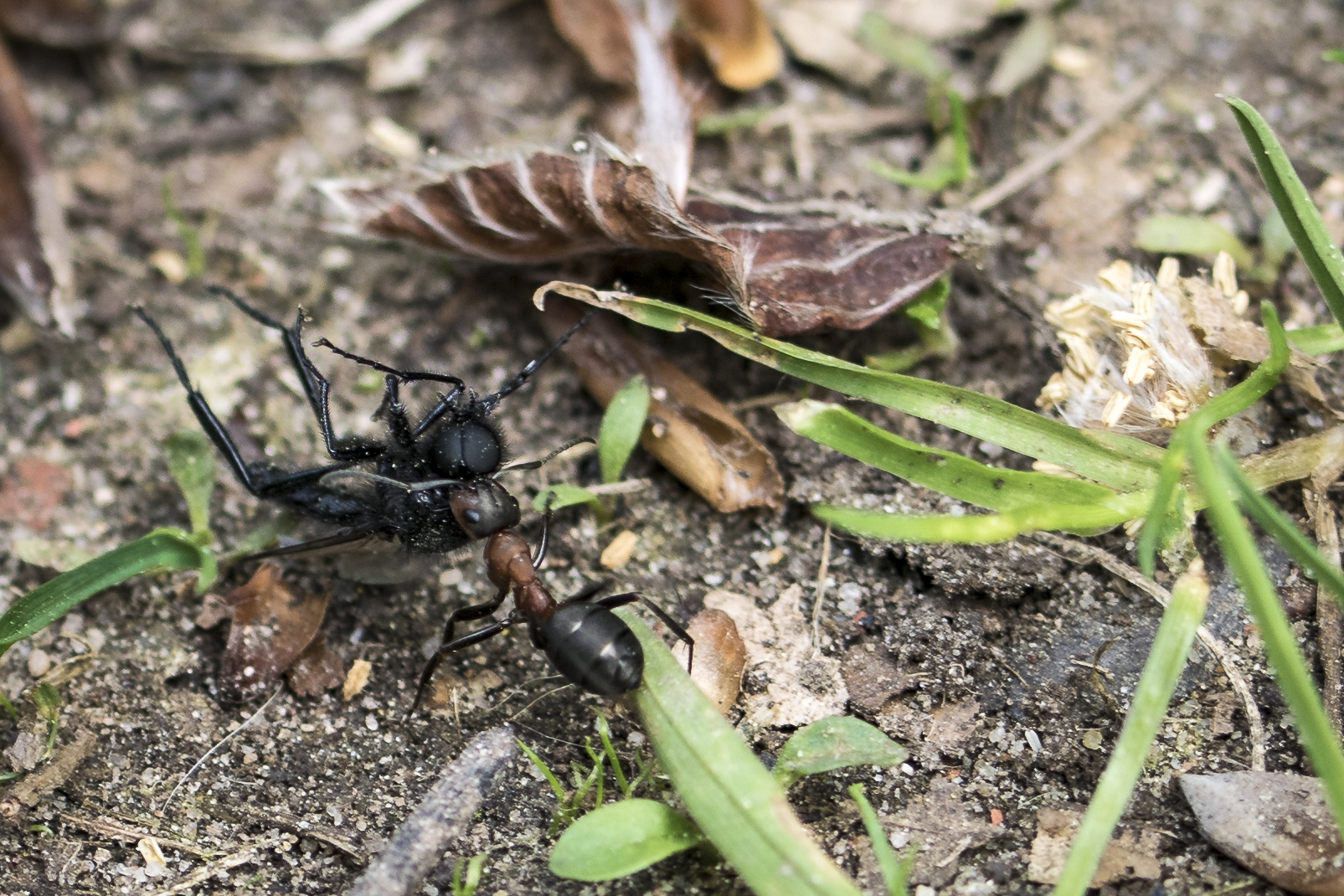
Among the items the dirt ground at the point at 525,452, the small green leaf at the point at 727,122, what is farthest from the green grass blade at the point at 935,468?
the small green leaf at the point at 727,122

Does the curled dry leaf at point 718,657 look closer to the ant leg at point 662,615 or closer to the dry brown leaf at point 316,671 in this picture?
the ant leg at point 662,615

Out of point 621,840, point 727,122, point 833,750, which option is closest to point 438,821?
point 621,840

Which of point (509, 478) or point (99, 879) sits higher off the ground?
point (509, 478)

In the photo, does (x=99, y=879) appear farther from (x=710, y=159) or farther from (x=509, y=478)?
(x=710, y=159)

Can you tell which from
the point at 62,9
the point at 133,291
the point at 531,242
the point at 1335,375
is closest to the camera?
the point at 1335,375

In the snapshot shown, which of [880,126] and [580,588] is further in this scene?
[880,126]

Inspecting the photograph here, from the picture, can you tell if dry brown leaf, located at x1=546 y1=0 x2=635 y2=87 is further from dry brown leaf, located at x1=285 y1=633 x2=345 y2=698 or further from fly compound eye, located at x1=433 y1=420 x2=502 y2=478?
dry brown leaf, located at x1=285 y1=633 x2=345 y2=698

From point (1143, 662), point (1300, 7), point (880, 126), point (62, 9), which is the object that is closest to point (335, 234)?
point (62, 9)
